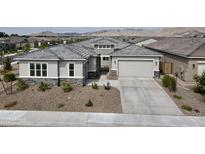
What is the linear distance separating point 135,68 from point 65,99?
11494mm

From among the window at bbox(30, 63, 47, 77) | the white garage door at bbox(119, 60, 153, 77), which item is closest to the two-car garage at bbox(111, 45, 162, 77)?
the white garage door at bbox(119, 60, 153, 77)

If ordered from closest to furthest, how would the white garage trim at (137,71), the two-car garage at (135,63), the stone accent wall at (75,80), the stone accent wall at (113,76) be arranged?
the stone accent wall at (75,80)
the stone accent wall at (113,76)
the two-car garage at (135,63)
the white garage trim at (137,71)

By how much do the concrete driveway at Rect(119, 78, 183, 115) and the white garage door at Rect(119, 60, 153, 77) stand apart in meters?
2.43

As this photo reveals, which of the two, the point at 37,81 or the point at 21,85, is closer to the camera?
the point at 21,85

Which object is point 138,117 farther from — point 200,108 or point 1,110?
point 1,110

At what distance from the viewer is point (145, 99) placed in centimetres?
1819

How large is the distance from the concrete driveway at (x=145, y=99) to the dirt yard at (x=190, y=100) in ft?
1.38

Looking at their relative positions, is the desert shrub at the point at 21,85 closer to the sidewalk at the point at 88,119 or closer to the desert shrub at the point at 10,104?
the desert shrub at the point at 10,104

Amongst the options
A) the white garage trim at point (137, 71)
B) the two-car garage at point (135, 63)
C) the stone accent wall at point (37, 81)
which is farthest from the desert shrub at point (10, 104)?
the white garage trim at point (137, 71)

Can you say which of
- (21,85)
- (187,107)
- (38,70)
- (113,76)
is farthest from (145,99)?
(21,85)

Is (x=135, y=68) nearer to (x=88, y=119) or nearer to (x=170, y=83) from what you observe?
(x=170, y=83)

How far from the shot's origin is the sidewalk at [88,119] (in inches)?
522

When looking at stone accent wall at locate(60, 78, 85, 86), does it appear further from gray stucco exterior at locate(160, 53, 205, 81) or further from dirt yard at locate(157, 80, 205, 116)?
gray stucco exterior at locate(160, 53, 205, 81)

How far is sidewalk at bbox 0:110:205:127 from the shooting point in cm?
1327
